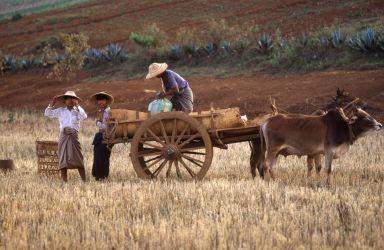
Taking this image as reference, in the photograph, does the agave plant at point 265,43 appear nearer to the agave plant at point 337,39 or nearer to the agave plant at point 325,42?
the agave plant at point 325,42

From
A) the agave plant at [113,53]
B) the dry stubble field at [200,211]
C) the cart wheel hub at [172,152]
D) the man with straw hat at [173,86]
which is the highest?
the agave plant at [113,53]

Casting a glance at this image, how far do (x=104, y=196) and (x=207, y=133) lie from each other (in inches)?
73.1

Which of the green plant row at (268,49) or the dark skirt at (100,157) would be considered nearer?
the dark skirt at (100,157)

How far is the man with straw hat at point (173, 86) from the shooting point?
975 cm

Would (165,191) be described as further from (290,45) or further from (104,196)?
(290,45)

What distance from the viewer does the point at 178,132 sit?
953 cm

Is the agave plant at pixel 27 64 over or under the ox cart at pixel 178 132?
over

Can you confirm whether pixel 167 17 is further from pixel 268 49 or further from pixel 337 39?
pixel 337 39

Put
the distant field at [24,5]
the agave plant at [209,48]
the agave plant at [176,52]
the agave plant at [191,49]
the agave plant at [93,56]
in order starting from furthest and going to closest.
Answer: the distant field at [24,5] < the agave plant at [93,56] < the agave plant at [176,52] < the agave plant at [191,49] < the agave plant at [209,48]

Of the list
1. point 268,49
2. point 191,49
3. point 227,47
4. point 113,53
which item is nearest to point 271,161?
point 268,49

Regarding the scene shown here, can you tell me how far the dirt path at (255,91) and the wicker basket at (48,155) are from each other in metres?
7.76

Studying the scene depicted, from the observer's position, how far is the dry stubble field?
5980mm

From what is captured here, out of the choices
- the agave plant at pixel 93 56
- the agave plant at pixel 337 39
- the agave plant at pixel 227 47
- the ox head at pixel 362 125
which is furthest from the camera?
the agave plant at pixel 93 56

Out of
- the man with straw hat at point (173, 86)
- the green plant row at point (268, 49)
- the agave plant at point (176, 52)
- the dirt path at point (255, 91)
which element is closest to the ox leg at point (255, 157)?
the man with straw hat at point (173, 86)
